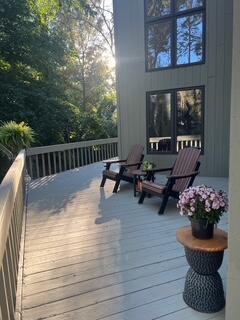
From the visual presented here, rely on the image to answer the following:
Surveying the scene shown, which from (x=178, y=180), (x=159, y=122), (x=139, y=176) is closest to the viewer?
(x=178, y=180)

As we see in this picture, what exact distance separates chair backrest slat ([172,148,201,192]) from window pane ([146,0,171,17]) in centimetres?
387

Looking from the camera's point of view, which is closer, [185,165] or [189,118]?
[185,165]

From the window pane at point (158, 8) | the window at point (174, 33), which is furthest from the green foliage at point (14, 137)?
the window pane at point (158, 8)

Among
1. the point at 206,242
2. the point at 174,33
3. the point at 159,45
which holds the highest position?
the point at 174,33

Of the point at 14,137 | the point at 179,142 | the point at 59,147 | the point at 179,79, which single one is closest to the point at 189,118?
the point at 179,142

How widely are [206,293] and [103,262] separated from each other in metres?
1.13

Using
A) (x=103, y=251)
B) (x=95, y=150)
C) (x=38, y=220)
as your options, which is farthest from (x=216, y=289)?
(x=95, y=150)

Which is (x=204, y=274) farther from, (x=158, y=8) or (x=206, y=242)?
(x=158, y=8)

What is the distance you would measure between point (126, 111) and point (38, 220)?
4321 millimetres

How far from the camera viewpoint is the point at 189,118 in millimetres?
6973

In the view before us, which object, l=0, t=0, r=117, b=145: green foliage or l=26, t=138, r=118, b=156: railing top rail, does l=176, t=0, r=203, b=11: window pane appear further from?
l=26, t=138, r=118, b=156: railing top rail

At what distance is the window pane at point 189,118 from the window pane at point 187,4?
1.86m

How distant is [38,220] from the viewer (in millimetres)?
4230

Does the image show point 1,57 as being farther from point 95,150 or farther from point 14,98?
point 95,150
